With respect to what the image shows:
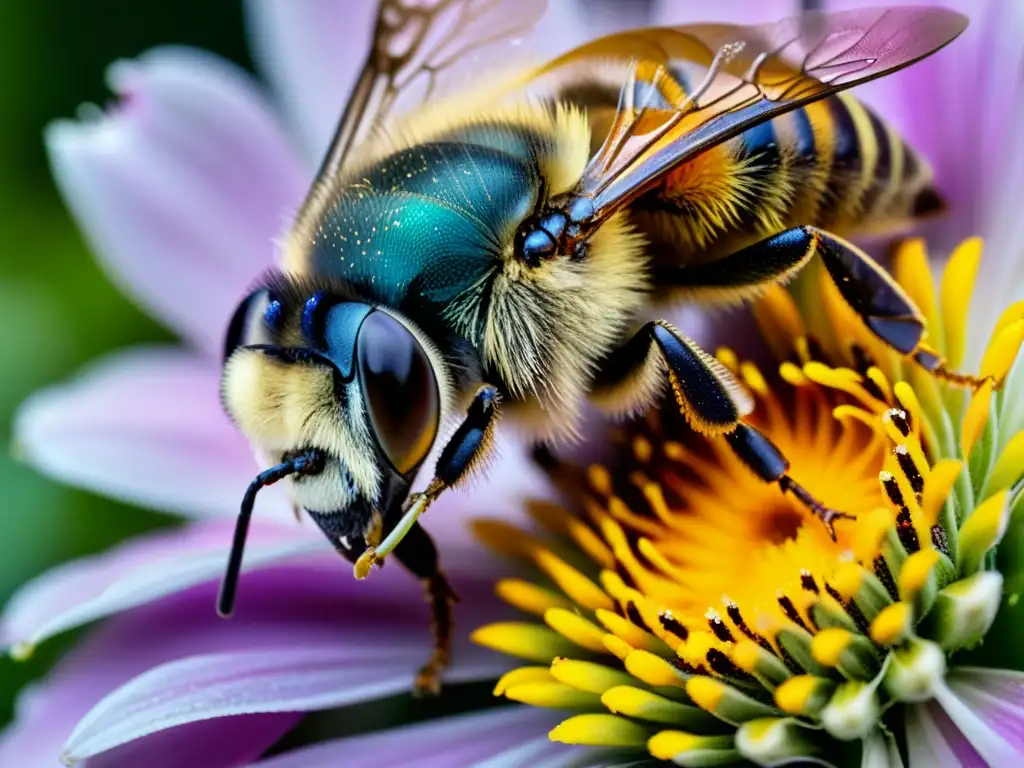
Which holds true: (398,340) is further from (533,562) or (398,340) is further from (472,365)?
(533,562)

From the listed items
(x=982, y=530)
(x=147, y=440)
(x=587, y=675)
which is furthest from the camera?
(x=147, y=440)

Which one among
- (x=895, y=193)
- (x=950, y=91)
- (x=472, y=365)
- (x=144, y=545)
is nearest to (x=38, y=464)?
(x=144, y=545)

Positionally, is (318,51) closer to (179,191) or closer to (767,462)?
(179,191)

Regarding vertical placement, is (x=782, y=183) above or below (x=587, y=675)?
above

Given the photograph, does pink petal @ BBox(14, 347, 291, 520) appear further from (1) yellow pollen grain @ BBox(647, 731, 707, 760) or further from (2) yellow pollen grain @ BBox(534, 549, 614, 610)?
(1) yellow pollen grain @ BBox(647, 731, 707, 760)

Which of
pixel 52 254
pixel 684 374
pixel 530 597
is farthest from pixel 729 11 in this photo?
pixel 52 254

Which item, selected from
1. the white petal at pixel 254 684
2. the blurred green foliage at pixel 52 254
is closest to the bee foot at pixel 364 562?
the white petal at pixel 254 684

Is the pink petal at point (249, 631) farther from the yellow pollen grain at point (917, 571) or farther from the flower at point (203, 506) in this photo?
the yellow pollen grain at point (917, 571)
